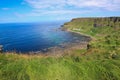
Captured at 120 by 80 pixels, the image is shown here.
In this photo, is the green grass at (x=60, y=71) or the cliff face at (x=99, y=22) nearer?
the green grass at (x=60, y=71)

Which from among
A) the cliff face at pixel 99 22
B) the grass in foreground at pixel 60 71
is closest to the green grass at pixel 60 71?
the grass in foreground at pixel 60 71

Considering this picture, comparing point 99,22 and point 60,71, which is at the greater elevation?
point 60,71

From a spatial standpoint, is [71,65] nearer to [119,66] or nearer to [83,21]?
[119,66]

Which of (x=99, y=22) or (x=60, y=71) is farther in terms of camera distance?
(x=99, y=22)

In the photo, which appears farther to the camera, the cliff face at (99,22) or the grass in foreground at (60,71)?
the cliff face at (99,22)

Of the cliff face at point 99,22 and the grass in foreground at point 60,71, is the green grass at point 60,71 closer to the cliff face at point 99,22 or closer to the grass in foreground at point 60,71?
the grass in foreground at point 60,71

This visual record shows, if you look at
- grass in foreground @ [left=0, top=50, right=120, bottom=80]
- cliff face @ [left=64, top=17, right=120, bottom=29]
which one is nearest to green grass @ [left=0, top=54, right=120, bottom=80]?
grass in foreground @ [left=0, top=50, right=120, bottom=80]

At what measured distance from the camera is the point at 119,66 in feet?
59.5

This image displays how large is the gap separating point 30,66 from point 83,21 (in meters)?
143

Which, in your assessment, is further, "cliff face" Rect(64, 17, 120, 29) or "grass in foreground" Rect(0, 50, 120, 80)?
"cliff face" Rect(64, 17, 120, 29)

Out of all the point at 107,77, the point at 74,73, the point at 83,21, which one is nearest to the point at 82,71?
the point at 74,73

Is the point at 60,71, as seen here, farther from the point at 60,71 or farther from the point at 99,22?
the point at 99,22

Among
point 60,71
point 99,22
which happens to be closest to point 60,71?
point 60,71

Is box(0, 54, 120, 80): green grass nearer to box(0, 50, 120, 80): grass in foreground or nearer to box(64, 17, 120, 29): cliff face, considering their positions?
box(0, 50, 120, 80): grass in foreground
